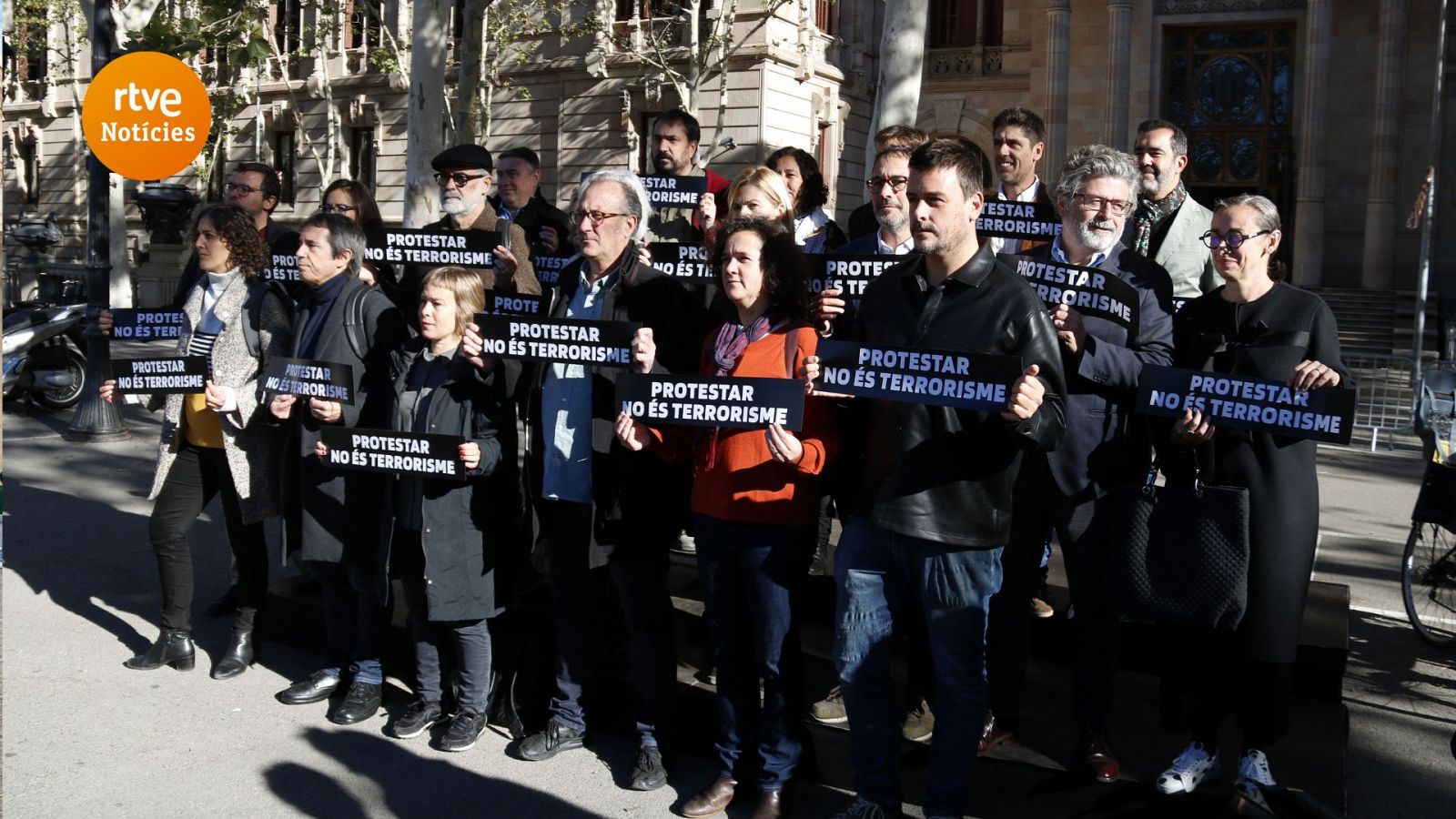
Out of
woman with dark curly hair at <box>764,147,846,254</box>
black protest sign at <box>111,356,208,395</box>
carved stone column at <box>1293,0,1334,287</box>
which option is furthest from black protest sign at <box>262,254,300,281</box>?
carved stone column at <box>1293,0,1334,287</box>

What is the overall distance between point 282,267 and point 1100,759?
14.2ft

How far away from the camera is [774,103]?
30469 mm

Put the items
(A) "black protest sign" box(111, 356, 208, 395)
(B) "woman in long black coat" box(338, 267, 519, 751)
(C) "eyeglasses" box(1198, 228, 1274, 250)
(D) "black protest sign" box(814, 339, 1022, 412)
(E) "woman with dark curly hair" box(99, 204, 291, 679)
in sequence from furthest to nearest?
(E) "woman with dark curly hair" box(99, 204, 291, 679) < (A) "black protest sign" box(111, 356, 208, 395) < (B) "woman in long black coat" box(338, 267, 519, 751) < (C) "eyeglasses" box(1198, 228, 1274, 250) < (D) "black protest sign" box(814, 339, 1022, 412)

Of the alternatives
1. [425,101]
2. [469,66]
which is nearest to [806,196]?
[425,101]

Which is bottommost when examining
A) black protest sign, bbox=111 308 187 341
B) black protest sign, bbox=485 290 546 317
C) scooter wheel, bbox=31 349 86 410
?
scooter wheel, bbox=31 349 86 410

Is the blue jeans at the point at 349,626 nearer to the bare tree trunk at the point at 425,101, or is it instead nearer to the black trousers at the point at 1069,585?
the black trousers at the point at 1069,585

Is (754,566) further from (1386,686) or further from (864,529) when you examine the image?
(1386,686)

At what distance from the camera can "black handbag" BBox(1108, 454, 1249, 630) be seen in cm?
414

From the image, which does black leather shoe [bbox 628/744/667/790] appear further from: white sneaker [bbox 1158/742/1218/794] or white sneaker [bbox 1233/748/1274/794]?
white sneaker [bbox 1233/748/1274/794]

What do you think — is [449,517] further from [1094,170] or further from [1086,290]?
[1094,170]

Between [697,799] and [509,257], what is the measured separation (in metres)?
2.77

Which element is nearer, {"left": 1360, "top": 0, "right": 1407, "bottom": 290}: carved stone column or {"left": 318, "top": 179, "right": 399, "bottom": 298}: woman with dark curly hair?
{"left": 318, "top": 179, "right": 399, "bottom": 298}: woman with dark curly hair

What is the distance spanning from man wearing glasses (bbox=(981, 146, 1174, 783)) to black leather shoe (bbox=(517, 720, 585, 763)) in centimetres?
161

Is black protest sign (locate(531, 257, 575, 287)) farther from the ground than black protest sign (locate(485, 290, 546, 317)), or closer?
farther from the ground
